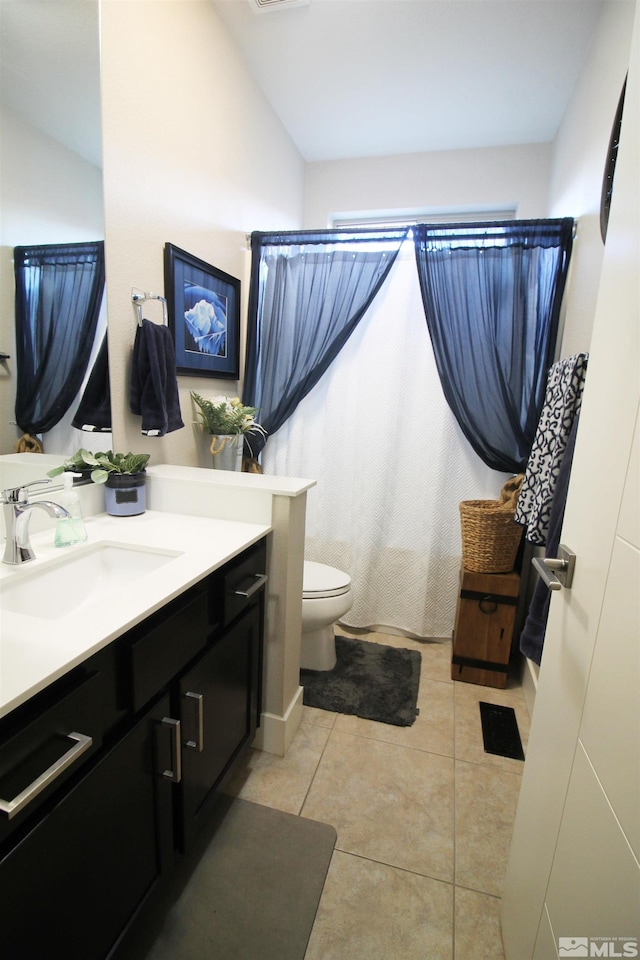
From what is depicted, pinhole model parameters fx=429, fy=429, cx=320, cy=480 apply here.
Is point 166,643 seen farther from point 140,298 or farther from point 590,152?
point 590,152

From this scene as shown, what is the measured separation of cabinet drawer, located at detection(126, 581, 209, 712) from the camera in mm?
860

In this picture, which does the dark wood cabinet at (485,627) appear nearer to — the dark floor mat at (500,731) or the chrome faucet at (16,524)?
the dark floor mat at (500,731)

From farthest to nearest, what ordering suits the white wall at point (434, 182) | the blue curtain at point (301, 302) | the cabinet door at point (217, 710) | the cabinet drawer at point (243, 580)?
the white wall at point (434, 182) → the blue curtain at point (301, 302) → the cabinet drawer at point (243, 580) → the cabinet door at point (217, 710)

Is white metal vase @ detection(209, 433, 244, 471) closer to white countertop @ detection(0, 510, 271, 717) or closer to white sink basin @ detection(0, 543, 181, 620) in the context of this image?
white countertop @ detection(0, 510, 271, 717)

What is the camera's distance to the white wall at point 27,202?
3.40ft

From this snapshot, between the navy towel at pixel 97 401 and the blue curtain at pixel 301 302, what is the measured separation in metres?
1.03

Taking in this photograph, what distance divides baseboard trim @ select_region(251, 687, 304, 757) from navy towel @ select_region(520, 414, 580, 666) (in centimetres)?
89

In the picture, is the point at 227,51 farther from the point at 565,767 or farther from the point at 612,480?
the point at 565,767

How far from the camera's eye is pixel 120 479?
1412mm

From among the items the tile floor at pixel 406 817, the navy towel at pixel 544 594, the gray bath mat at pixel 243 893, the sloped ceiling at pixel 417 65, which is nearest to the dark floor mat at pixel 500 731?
the tile floor at pixel 406 817

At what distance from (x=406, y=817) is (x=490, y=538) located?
3.71ft

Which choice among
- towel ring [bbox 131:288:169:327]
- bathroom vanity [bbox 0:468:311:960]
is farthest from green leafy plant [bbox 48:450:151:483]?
towel ring [bbox 131:288:169:327]

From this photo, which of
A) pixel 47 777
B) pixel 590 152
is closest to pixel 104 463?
pixel 47 777

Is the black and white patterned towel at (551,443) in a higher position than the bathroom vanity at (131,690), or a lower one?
higher
